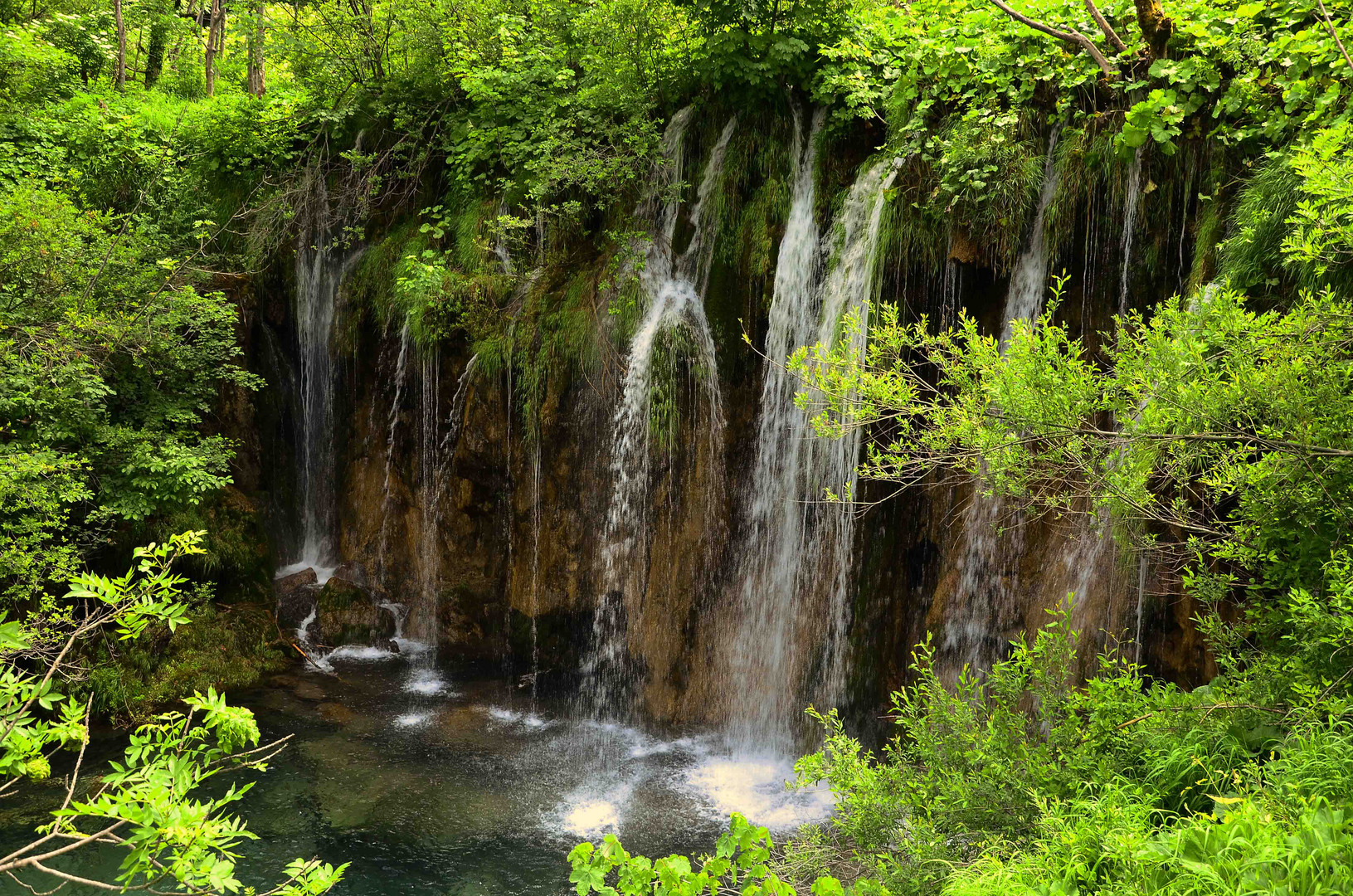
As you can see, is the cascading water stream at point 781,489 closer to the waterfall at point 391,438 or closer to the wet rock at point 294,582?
the waterfall at point 391,438

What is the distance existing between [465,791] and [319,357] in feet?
22.4

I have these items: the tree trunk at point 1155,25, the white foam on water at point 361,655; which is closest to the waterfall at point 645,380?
the white foam on water at point 361,655

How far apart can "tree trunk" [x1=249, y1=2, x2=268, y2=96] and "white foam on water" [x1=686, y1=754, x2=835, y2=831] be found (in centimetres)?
1303

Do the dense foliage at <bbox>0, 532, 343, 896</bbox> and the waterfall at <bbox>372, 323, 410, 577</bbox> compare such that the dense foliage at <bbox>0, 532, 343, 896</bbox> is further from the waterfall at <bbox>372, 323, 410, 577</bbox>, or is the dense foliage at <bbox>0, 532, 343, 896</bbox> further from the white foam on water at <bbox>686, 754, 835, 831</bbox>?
the waterfall at <bbox>372, 323, 410, 577</bbox>

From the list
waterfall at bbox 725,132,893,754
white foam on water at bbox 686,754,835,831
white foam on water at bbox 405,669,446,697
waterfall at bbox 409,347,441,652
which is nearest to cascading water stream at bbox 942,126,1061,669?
waterfall at bbox 725,132,893,754

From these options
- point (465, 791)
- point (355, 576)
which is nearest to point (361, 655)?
point (355, 576)

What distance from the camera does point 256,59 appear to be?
53.8 feet

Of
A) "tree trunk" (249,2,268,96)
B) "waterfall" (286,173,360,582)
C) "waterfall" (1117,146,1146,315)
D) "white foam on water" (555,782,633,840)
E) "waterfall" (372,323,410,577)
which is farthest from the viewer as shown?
"tree trunk" (249,2,268,96)

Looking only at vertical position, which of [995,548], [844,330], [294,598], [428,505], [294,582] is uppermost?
[844,330]

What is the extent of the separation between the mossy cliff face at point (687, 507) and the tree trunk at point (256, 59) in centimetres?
516

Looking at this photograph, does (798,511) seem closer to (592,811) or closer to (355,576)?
(592,811)

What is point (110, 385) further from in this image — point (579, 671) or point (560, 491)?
point (579, 671)

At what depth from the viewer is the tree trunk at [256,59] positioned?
14525 millimetres

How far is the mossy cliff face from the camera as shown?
7191 millimetres
